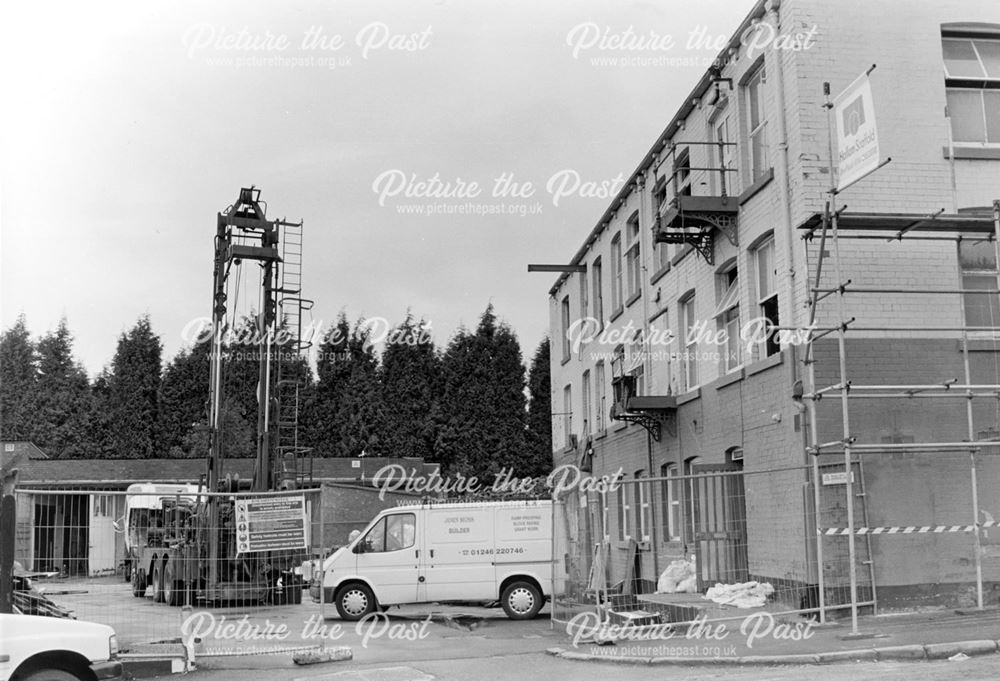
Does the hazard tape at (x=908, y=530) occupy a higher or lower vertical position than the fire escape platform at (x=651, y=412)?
lower

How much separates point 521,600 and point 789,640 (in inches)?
282

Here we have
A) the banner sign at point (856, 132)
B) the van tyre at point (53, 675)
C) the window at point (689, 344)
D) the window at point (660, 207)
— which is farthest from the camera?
the window at point (660, 207)

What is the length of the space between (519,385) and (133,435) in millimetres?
22039

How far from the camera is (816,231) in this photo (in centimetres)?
1538

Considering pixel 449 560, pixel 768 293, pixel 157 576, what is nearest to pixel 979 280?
pixel 768 293

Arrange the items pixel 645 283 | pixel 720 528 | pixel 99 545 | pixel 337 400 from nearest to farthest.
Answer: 1. pixel 99 545
2. pixel 720 528
3. pixel 645 283
4. pixel 337 400

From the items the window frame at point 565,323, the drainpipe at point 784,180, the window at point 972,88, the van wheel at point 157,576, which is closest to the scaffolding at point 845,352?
the drainpipe at point 784,180

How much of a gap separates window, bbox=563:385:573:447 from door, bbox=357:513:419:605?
13.9 m

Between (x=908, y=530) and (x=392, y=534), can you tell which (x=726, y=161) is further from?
(x=392, y=534)

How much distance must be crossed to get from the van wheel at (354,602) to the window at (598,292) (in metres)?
12.8

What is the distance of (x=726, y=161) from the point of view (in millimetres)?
19359

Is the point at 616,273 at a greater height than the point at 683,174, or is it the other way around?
the point at 683,174

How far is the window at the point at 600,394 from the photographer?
29.5 metres

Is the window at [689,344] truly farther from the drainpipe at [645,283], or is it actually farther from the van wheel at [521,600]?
the van wheel at [521,600]
